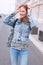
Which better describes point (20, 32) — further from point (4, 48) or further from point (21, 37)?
point (4, 48)

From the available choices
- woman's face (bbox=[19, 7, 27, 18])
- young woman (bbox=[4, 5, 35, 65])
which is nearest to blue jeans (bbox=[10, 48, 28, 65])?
young woman (bbox=[4, 5, 35, 65])

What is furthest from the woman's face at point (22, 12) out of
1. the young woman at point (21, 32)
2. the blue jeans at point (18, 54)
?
the blue jeans at point (18, 54)

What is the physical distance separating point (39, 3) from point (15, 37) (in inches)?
851

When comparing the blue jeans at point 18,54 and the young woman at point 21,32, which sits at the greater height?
the young woman at point 21,32

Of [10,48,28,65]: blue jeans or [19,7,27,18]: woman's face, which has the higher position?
[19,7,27,18]: woman's face

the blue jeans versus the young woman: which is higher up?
the young woman

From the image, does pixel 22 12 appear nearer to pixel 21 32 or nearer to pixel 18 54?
pixel 21 32

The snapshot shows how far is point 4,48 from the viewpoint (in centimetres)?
1125

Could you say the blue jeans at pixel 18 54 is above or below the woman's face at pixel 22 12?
below

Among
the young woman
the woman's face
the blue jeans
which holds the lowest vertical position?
the blue jeans

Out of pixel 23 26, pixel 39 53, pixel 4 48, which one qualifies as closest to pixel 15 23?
pixel 23 26

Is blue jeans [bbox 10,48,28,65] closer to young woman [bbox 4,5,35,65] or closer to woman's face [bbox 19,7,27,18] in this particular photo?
young woman [bbox 4,5,35,65]

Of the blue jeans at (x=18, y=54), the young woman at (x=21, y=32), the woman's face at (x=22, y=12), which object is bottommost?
the blue jeans at (x=18, y=54)

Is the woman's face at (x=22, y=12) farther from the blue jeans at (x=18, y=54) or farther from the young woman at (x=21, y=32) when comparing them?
the blue jeans at (x=18, y=54)
